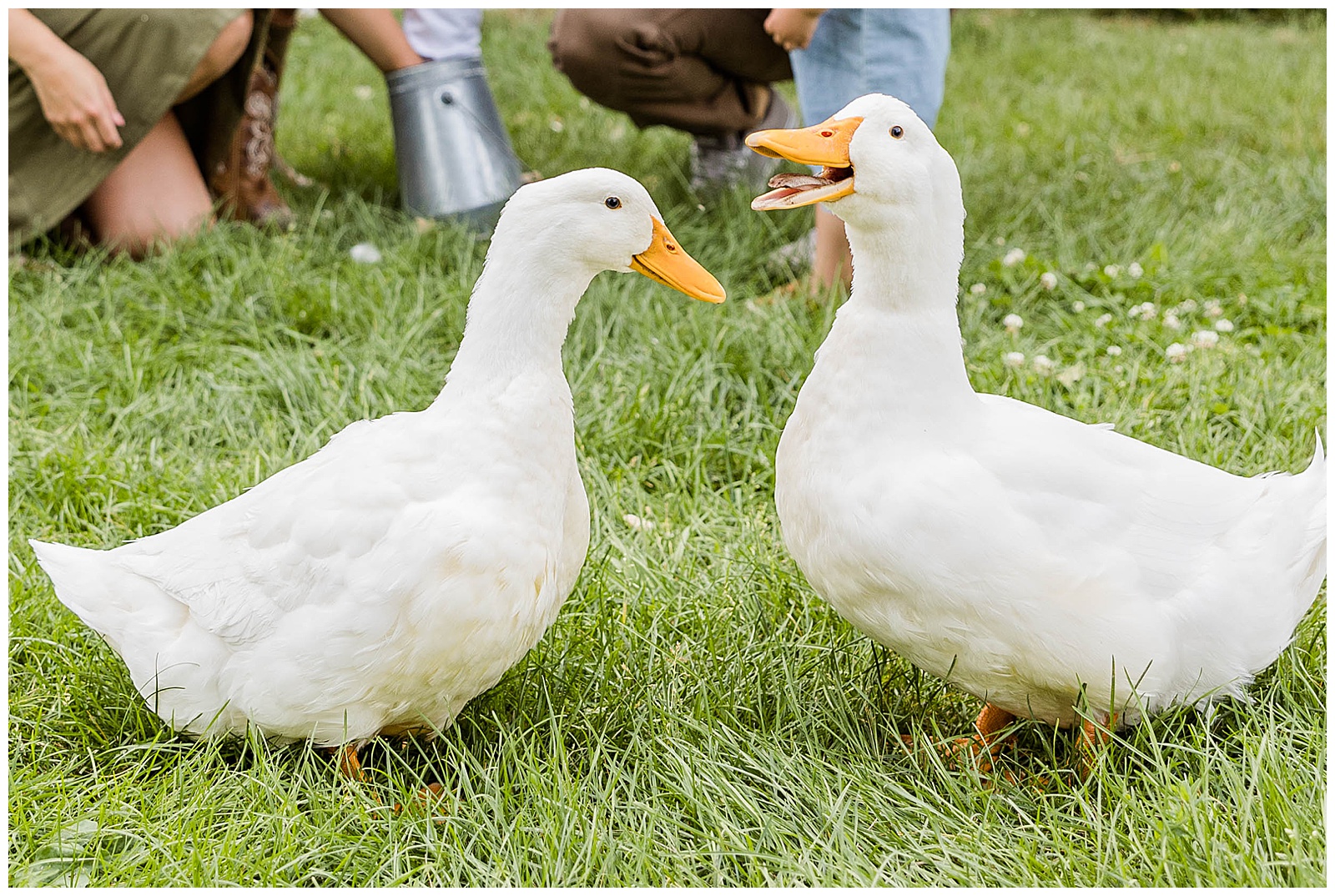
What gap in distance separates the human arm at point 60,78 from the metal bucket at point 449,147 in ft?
2.88

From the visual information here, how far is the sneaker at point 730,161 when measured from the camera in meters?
4.12

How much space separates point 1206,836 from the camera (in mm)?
1611

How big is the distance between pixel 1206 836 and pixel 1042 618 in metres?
0.35

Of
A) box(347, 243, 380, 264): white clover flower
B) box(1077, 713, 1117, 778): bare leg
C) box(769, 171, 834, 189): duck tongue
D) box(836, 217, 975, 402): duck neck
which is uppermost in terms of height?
box(769, 171, 834, 189): duck tongue

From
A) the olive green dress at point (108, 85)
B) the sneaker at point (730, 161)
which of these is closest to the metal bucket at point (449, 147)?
the olive green dress at point (108, 85)

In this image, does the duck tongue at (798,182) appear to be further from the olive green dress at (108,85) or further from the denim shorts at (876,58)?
the olive green dress at (108,85)

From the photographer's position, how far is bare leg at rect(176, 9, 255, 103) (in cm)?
357

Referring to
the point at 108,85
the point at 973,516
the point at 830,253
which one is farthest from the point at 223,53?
the point at 973,516

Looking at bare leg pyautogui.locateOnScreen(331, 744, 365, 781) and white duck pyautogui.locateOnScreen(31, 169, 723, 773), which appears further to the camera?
bare leg pyautogui.locateOnScreen(331, 744, 365, 781)

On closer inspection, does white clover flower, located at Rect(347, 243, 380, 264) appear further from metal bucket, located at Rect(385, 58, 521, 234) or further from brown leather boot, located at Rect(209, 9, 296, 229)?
brown leather boot, located at Rect(209, 9, 296, 229)

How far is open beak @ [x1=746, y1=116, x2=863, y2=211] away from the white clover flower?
83.8 inches

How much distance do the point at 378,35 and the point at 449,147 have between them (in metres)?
0.44

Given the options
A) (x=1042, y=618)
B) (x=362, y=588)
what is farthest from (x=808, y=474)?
(x=362, y=588)

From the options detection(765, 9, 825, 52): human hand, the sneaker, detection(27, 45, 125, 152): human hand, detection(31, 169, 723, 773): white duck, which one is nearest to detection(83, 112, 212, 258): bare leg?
detection(27, 45, 125, 152): human hand
